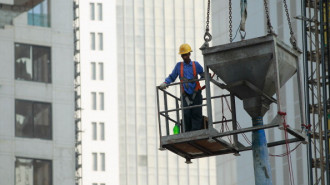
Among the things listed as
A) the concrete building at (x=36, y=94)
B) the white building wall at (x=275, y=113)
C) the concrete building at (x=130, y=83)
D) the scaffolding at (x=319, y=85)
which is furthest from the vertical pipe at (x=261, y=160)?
the concrete building at (x=130, y=83)

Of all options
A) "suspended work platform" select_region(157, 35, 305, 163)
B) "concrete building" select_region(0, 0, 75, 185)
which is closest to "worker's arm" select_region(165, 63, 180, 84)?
"suspended work platform" select_region(157, 35, 305, 163)

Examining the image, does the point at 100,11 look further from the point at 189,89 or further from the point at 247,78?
the point at 247,78

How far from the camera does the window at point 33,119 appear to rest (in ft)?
180

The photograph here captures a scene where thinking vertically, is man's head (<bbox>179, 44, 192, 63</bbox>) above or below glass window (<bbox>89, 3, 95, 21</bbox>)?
below

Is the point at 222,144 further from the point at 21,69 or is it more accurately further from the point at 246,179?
the point at 246,179

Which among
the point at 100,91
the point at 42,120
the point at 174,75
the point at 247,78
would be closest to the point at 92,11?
the point at 100,91

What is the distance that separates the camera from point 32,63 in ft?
185

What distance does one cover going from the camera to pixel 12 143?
54.9 m

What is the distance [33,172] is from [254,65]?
36762 millimetres

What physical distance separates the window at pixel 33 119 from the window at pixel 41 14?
4137 mm

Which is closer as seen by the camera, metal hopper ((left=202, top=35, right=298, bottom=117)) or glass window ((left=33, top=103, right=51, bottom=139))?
metal hopper ((left=202, top=35, right=298, bottom=117))

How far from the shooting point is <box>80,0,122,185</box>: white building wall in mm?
129250

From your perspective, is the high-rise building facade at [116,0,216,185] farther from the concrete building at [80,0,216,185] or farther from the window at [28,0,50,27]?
the window at [28,0,50,27]

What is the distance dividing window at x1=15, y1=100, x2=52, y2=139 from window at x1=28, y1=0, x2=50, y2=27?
414 centimetres
